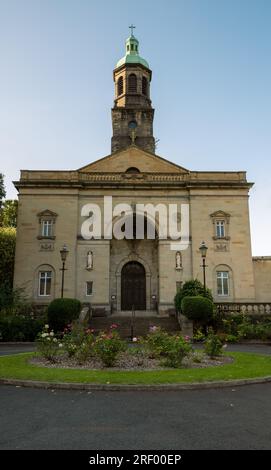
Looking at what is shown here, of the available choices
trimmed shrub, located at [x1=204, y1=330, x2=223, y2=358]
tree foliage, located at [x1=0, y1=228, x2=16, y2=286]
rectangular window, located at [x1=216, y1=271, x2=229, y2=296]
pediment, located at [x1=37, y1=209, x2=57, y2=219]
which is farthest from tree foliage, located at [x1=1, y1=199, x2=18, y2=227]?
trimmed shrub, located at [x1=204, y1=330, x2=223, y2=358]

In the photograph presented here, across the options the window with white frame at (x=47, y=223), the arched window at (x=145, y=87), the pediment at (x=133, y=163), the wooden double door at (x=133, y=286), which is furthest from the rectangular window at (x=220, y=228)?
the arched window at (x=145, y=87)

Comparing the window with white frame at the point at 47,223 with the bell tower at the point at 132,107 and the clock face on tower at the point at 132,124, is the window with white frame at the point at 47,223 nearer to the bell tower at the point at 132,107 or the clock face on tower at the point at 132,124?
the bell tower at the point at 132,107

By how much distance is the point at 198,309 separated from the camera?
2220cm

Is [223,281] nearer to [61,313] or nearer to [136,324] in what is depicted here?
[136,324]

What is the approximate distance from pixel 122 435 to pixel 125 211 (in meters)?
25.4

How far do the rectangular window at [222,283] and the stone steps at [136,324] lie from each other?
14.2 ft

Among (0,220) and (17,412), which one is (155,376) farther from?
(0,220)

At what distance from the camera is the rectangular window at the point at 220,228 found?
3008cm

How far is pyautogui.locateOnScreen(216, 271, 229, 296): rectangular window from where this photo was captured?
28906mm

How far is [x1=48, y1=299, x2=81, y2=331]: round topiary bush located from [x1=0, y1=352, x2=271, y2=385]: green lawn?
1077cm

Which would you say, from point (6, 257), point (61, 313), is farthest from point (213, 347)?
point (6, 257)

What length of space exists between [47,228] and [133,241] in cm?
691
